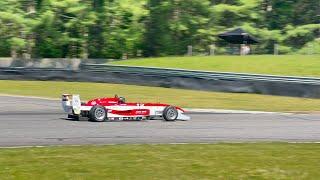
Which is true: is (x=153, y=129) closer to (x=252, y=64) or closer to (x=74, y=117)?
(x=74, y=117)

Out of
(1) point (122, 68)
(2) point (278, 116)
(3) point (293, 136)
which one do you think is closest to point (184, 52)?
(1) point (122, 68)

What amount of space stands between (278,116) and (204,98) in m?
5.80

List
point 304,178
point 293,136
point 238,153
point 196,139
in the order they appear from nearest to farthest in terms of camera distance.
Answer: point 304,178
point 238,153
point 196,139
point 293,136

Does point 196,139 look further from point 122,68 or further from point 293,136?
point 122,68

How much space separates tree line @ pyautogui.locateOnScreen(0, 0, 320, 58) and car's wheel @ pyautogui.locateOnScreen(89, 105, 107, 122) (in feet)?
106

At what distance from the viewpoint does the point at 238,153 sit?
9.66 m

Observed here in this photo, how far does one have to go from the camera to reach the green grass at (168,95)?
69.2 ft

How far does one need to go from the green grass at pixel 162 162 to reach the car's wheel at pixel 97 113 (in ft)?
15.2

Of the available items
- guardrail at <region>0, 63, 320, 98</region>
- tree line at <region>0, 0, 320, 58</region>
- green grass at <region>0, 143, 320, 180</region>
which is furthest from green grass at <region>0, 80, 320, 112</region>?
tree line at <region>0, 0, 320, 58</region>

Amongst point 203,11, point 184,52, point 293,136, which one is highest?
point 203,11

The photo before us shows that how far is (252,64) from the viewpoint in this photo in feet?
103

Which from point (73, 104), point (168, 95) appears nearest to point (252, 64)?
point (168, 95)

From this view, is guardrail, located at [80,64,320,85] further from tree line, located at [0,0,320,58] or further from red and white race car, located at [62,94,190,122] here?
tree line, located at [0,0,320,58]

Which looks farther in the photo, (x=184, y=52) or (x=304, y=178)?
(x=184, y=52)
